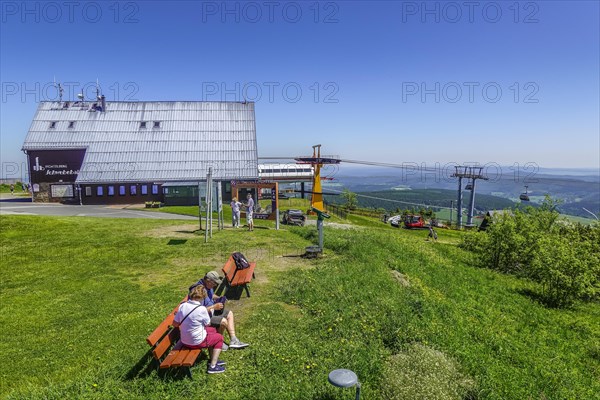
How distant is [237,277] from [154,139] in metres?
44.1

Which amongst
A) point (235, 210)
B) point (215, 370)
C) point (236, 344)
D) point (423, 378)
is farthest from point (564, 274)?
point (235, 210)

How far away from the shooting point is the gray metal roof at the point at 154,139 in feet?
155

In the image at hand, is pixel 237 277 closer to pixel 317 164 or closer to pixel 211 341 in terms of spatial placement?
pixel 211 341

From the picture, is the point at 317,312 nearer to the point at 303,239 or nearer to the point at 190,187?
the point at 303,239

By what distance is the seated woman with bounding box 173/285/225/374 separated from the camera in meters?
7.47

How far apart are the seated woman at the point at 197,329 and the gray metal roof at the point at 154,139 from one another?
137 ft

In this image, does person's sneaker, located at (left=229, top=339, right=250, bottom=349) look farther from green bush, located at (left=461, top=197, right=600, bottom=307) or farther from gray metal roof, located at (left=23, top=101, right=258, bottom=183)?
gray metal roof, located at (left=23, top=101, right=258, bottom=183)

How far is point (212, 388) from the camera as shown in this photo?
23.1 feet

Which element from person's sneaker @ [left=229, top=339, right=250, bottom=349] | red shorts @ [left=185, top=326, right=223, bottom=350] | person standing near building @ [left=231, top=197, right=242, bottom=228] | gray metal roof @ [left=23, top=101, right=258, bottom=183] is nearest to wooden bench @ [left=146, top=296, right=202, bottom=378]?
red shorts @ [left=185, top=326, right=223, bottom=350]

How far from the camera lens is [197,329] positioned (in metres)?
7.50

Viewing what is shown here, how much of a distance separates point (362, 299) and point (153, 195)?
4128 cm

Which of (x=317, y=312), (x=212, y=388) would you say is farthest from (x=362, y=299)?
(x=212, y=388)

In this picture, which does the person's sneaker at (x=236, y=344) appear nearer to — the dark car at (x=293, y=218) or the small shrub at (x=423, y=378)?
the small shrub at (x=423, y=378)

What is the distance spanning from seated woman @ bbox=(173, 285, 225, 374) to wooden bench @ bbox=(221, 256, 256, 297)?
3.87m
